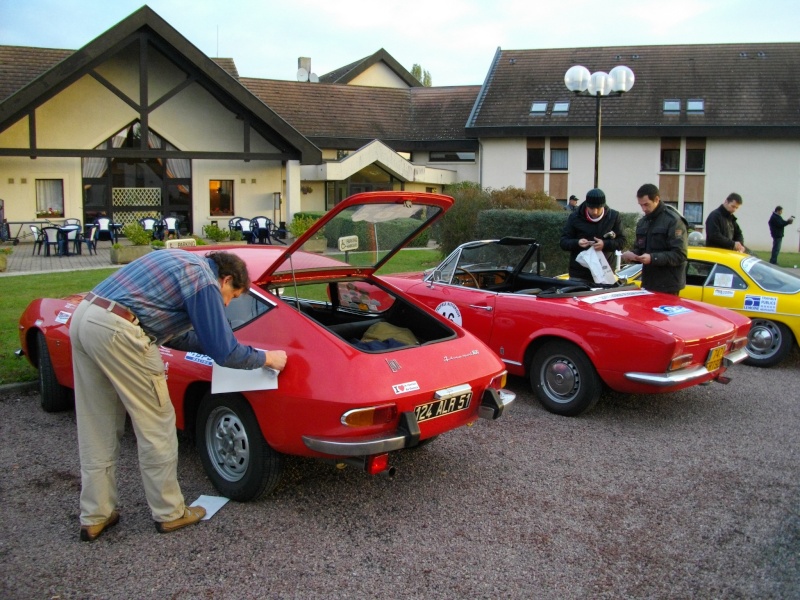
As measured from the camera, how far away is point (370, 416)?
3.89 m

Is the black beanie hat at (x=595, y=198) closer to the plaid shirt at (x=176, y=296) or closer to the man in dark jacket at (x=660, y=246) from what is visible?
the man in dark jacket at (x=660, y=246)

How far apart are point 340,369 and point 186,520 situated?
1.17 m

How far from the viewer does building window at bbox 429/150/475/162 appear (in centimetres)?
3269

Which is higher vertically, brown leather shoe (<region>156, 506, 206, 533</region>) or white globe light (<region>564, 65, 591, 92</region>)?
white globe light (<region>564, 65, 591, 92</region>)

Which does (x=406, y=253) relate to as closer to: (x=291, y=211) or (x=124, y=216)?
(x=291, y=211)

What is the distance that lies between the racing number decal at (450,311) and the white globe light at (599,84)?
26.6 ft

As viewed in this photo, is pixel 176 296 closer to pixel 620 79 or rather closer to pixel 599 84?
pixel 599 84

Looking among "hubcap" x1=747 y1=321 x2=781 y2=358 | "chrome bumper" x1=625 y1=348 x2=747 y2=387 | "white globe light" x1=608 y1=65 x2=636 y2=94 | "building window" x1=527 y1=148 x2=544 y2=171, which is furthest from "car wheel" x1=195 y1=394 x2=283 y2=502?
"building window" x1=527 y1=148 x2=544 y2=171

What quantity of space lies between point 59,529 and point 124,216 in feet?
74.4

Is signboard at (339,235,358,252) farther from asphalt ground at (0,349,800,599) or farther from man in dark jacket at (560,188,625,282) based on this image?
man in dark jacket at (560,188,625,282)

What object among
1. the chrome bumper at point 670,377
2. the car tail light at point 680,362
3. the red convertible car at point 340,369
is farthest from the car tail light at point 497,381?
the car tail light at point 680,362

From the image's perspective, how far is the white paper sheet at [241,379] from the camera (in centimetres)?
400

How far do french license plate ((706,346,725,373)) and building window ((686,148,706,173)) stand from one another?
26260 millimetres

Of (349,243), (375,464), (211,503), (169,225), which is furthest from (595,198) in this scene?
(169,225)
